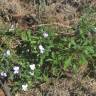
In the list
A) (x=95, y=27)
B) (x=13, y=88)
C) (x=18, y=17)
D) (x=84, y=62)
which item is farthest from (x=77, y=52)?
(x=18, y=17)

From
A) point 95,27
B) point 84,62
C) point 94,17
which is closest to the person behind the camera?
point 84,62

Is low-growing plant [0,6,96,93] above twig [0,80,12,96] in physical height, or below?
above

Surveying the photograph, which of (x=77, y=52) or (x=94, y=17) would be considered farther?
(x=94, y=17)

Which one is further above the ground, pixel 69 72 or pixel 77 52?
pixel 77 52

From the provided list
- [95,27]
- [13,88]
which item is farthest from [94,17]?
[13,88]

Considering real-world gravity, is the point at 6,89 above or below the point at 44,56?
below

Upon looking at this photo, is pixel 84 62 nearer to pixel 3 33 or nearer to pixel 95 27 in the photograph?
pixel 95 27

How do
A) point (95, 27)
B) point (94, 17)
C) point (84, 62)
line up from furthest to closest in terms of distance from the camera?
point (94, 17) → point (95, 27) → point (84, 62)

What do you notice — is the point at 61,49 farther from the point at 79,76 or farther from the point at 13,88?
the point at 13,88

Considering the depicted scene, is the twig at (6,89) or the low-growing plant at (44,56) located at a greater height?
the low-growing plant at (44,56)
